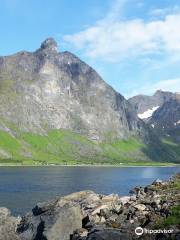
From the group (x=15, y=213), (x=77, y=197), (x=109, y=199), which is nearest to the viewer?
(x=109, y=199)

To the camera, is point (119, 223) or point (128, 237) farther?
point (119, 223)

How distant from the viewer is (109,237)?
1457 inches

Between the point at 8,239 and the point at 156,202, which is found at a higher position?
the point at 156,202

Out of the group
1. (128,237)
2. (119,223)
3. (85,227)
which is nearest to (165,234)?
(128,237)

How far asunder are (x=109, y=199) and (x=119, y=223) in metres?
16.9

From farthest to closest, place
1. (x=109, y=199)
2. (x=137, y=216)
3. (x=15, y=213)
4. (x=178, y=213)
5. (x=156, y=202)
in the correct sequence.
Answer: (x=15, y=213) → (x=109, y=199) → (x=156, y=202) → (x=137, y=216) → (x=178, y=213)

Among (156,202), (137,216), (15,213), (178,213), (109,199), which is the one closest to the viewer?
(178,213)

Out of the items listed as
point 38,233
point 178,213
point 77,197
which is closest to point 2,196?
point 77,197

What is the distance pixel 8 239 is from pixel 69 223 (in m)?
6.24

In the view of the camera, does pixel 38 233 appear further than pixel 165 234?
Yes

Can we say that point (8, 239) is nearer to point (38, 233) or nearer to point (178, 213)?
point (38, 233)

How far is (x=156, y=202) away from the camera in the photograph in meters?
48.2

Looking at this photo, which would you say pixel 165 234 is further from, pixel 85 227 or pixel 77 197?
pixel 77 197

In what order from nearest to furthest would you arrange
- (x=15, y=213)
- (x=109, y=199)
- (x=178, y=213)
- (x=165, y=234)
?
(x=165, y=234), (x=178, y=213), (x=109, y=199), (x=15, y=213)
